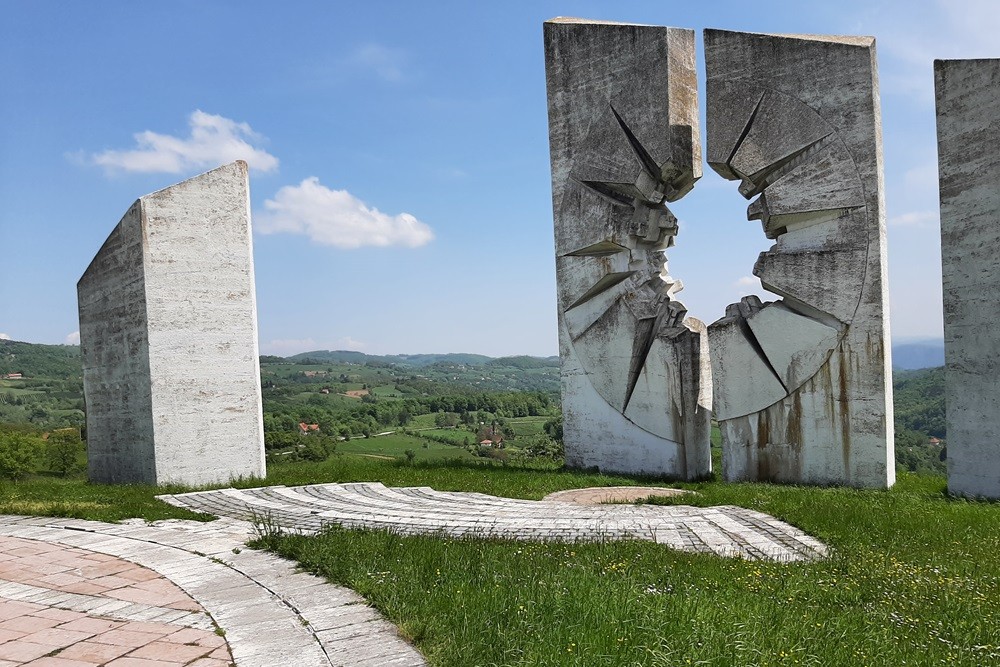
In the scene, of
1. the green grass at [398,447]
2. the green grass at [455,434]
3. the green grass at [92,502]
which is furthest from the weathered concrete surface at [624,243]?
the green grass at [455,434]

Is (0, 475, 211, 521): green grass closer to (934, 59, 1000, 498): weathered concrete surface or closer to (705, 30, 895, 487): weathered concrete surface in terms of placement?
(705, 30, 895, 487): weathered concrete surface

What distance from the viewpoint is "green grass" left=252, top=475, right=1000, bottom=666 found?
3309mm

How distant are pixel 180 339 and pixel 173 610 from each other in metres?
7.68

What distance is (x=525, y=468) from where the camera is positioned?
12.9 meters

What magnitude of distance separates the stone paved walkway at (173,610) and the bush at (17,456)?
19.6 meters

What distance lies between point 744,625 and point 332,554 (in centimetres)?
270

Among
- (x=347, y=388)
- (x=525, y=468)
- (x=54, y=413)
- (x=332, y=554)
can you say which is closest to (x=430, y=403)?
(x=347, y=388)

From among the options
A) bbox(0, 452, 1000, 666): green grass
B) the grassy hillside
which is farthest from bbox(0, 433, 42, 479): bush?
the grassy hillside

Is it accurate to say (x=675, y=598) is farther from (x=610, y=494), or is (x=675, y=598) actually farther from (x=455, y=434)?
(x=455, y=434)

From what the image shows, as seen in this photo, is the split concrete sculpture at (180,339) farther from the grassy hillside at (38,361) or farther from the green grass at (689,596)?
the grassy hillside at (38,361)

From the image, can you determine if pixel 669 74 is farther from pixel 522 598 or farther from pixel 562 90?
pixel 522 598

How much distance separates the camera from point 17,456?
75.4 ft

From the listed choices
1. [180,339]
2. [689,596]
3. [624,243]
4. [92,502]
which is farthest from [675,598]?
[180,339]

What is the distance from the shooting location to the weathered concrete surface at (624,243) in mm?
11359
